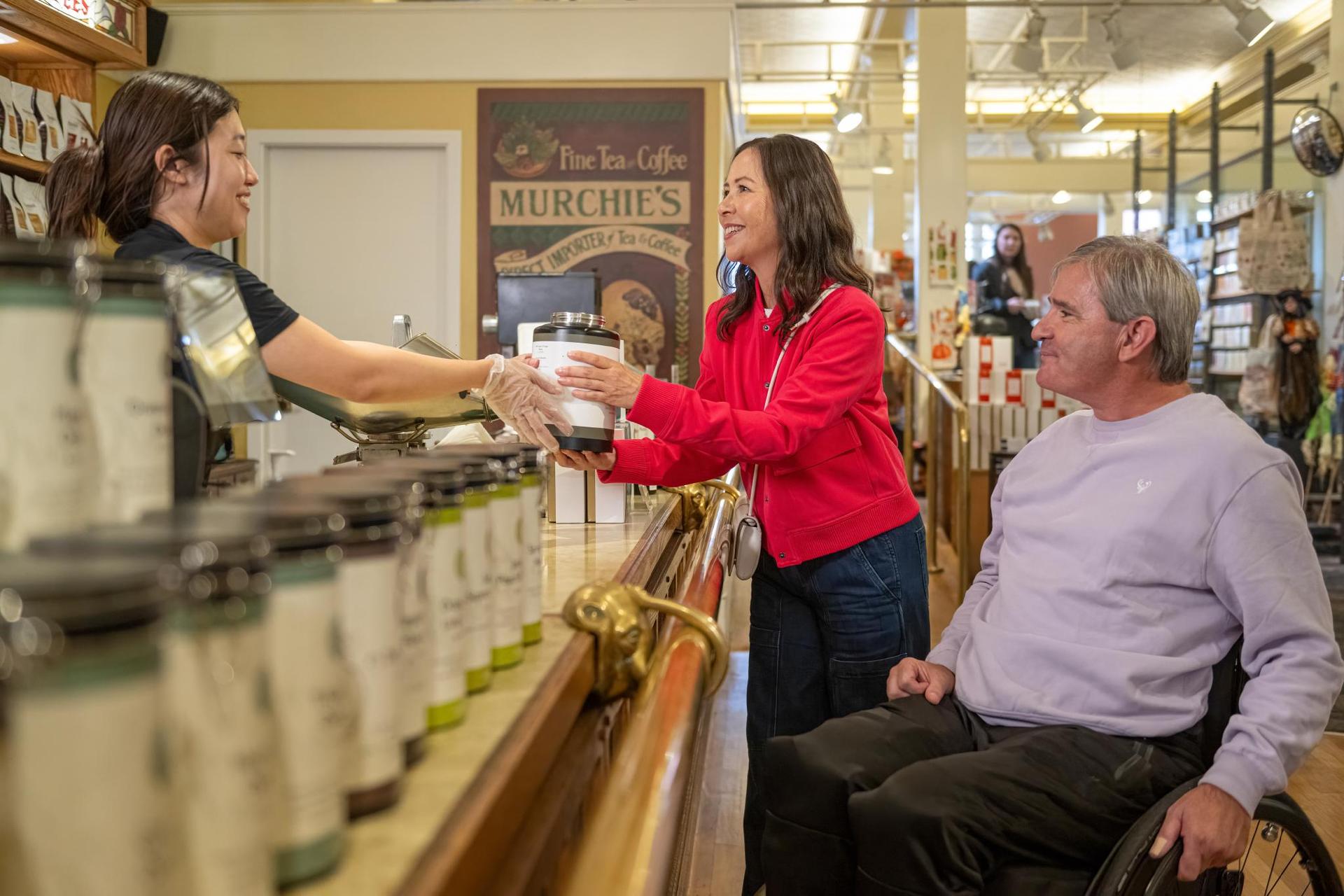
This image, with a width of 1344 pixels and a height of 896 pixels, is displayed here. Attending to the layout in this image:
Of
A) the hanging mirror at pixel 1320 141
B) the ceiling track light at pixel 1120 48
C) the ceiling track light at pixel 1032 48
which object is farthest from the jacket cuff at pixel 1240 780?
the ceiling track light at pixel 1120 48

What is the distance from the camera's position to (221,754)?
1.57ft

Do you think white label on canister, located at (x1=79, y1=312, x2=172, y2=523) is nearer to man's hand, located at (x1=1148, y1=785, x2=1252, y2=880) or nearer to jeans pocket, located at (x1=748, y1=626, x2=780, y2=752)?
man's hand, located at (x1=1148, y1=785, x2=1252, y2=880)

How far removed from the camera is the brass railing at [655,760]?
2.25 ft

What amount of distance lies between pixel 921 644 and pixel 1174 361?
0.68m

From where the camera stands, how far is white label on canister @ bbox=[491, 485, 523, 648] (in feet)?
3.04

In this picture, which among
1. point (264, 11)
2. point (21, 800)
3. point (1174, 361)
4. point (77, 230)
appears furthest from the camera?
point (264, 11)

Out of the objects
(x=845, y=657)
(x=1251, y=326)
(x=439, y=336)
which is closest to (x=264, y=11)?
(x=439, y=336)

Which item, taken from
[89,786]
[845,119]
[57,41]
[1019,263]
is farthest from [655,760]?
[845,119]

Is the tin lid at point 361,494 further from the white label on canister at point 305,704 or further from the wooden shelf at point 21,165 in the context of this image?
the wooden shelf at point 21,165

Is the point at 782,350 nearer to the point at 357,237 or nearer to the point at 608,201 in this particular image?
the point at 608,201

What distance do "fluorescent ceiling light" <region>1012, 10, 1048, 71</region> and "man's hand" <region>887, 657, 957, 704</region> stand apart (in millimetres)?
8029

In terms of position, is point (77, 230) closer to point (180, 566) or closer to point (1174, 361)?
point (180, 566)

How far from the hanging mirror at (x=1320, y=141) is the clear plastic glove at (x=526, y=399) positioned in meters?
7.74

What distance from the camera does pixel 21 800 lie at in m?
0.39
